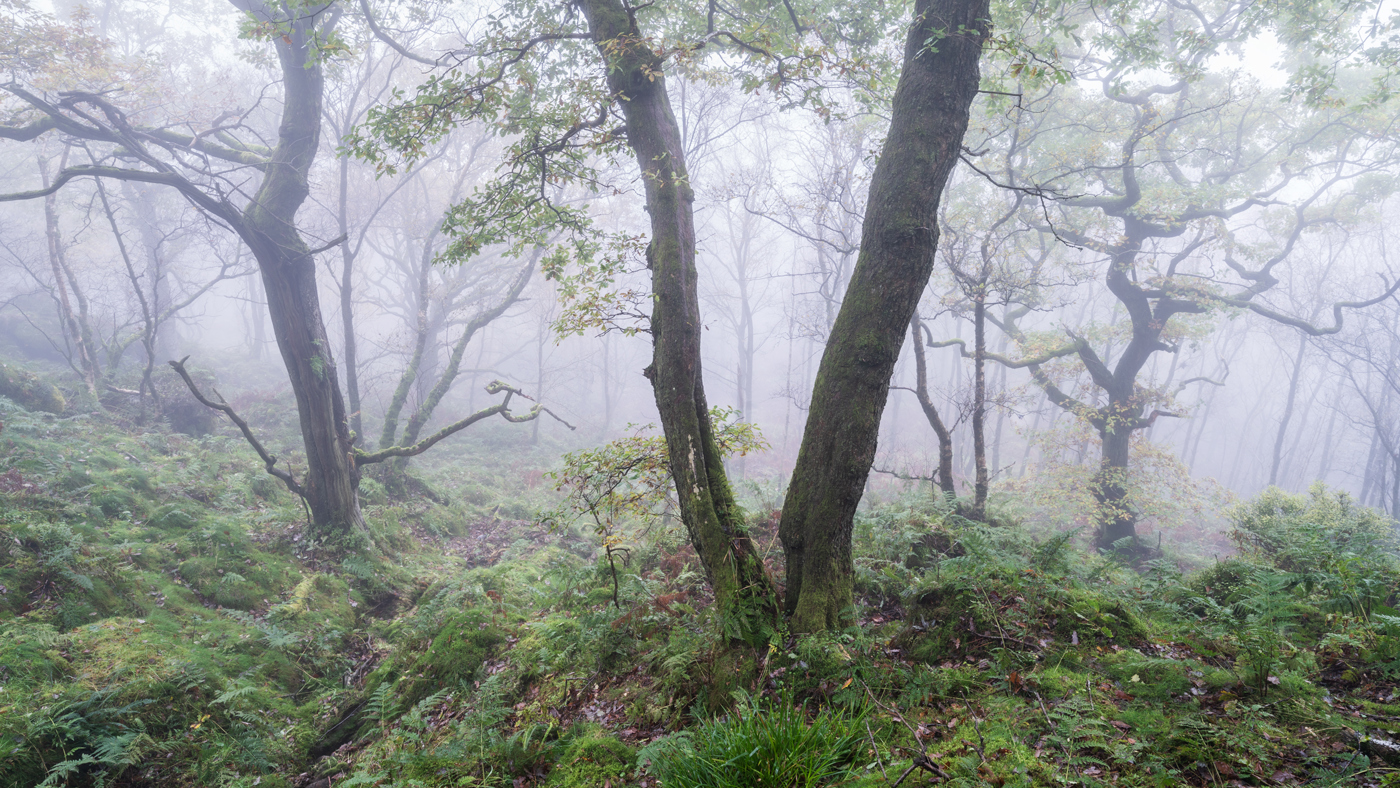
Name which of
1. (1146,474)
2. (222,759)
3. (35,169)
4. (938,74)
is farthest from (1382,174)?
(35,169)

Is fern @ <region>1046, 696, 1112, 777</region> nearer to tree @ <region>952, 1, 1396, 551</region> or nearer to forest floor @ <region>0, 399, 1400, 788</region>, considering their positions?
forest floor @ <region>0, 399, 1400, 788</region>

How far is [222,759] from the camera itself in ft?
13.2

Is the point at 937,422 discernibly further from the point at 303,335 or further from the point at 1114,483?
the point at 303,335

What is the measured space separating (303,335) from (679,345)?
7.07m

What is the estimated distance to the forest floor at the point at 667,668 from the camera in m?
A: 2.38

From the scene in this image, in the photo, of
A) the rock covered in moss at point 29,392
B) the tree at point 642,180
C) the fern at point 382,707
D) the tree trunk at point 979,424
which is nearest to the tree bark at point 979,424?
the tree trunk at point 979,424

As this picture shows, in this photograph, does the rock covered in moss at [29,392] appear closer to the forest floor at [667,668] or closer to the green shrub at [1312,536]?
the forest floor at [667,668]

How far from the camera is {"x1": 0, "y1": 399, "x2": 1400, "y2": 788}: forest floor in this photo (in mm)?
2377

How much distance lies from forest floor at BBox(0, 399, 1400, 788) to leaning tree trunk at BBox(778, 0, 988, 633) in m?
0.57

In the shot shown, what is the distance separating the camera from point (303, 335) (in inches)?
328

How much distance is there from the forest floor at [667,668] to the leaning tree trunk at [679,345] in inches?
17.3

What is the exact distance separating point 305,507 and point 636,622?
7186 mm

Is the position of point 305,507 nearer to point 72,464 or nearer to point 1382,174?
point 72,464

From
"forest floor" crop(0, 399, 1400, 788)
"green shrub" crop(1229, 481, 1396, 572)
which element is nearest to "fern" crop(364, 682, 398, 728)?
"forest floor" crop(0, 399, 1400, 788)
